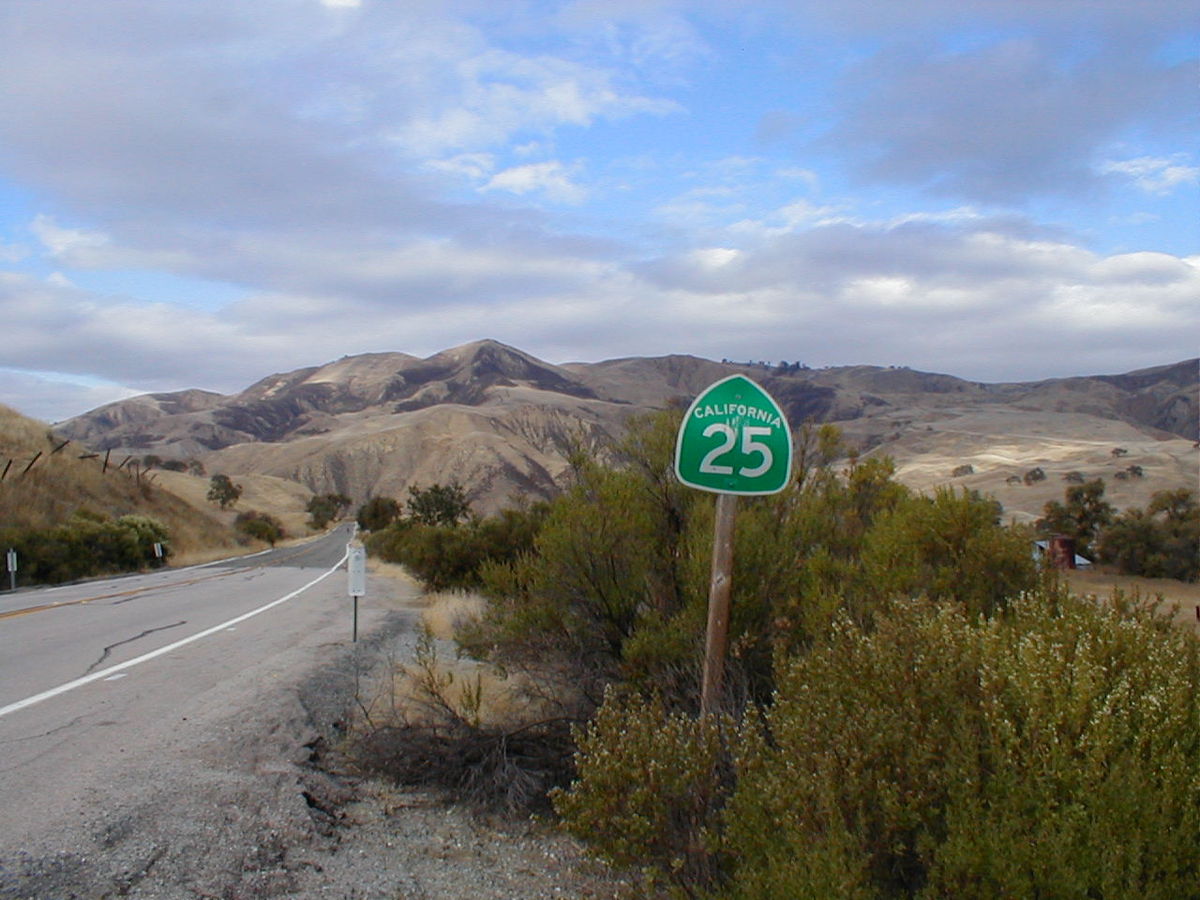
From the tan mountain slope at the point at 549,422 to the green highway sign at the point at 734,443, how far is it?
4347 centimetres

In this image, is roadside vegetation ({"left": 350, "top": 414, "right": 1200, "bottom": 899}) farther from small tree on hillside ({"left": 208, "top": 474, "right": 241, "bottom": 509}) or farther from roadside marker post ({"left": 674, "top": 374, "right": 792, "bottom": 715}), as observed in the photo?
small tree on hillside ({"left": 208, "top": 474, "right": 241, "bottom": 509})

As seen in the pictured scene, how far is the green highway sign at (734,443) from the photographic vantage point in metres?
4.97

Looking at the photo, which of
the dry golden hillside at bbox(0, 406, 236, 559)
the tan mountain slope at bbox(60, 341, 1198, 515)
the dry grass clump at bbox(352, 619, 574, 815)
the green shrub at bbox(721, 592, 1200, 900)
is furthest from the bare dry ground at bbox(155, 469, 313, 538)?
the green shrub at bbox(721, 592, 1200, 900)

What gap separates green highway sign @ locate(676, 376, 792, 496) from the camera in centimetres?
497

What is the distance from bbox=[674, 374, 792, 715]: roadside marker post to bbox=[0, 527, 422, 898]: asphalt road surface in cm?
245

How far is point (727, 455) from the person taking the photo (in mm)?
4996

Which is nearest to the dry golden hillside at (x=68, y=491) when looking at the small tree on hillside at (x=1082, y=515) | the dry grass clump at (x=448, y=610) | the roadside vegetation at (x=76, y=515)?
the roadside vegetation at (x=76, y=515)

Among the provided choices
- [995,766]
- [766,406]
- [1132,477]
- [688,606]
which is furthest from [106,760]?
[1132,477]

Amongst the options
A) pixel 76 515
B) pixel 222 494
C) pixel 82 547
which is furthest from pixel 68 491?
pixel 222 494

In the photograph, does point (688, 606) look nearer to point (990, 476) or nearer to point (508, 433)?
point (990, 476)

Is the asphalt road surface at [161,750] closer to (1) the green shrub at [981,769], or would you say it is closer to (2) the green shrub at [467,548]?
(1) the green shrub at [981,769]

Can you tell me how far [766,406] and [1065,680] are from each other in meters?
2.18

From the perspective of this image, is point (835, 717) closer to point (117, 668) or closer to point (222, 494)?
point (117, 668)

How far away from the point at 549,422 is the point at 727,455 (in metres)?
51.3
